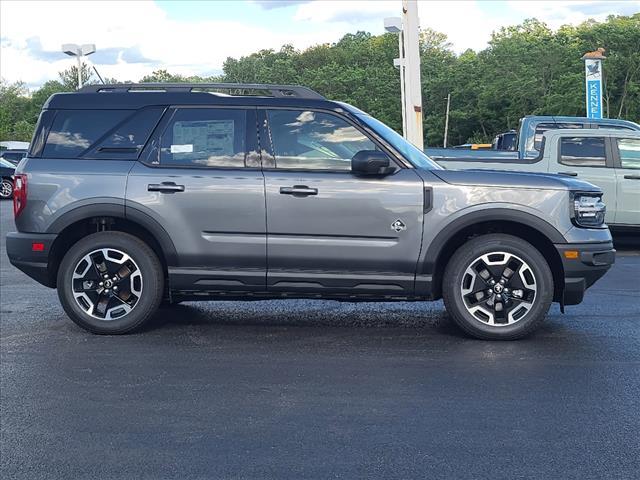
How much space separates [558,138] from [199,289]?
7.61 m

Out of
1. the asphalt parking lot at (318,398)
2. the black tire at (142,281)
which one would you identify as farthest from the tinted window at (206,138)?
the asphalt parking lot at (318,398)

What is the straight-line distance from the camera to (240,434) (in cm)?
471

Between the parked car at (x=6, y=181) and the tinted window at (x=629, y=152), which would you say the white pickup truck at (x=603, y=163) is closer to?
the tinted window at (x=629, y=152)

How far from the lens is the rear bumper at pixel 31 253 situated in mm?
7055

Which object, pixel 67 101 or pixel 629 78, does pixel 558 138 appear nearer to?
pixel 67 101

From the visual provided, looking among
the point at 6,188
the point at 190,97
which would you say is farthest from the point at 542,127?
the point at 6,188

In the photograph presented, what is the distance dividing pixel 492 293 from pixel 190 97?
9.28 feet

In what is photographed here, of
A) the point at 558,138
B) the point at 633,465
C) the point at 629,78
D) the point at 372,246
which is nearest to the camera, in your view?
the point at 633,465

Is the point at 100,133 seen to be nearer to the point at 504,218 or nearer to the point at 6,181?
the point at 504,218

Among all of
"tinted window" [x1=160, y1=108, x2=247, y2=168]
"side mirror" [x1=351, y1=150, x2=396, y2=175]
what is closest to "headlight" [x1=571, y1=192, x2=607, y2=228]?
"side mirror" [x1=351, y1=150, x2=396, y2=175]

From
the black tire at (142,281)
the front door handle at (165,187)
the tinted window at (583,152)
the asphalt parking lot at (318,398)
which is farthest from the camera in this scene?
the tinted window at (583,152)

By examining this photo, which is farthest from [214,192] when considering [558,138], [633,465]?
[558,138]

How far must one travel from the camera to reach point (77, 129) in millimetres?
7172

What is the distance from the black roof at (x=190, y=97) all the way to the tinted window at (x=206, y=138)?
4.3 inches
